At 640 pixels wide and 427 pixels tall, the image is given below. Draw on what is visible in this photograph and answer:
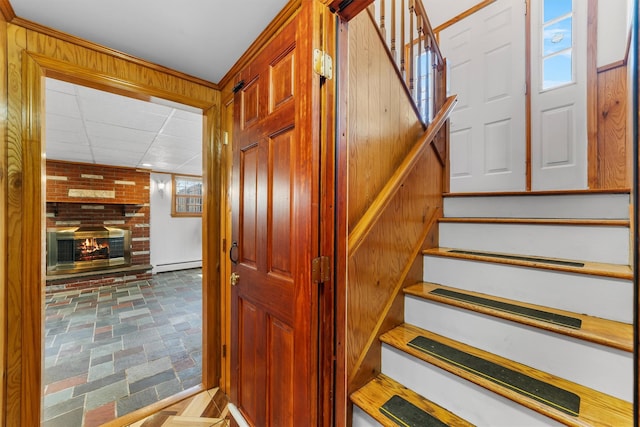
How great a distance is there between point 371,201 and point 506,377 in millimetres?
912

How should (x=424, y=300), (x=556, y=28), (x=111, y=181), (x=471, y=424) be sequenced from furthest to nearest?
(x=111, y=181), (x=556, y=28), (x=424, y=300), (x=471, y=424)

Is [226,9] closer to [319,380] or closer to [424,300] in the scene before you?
[319,380]

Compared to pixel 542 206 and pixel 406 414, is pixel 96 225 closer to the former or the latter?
pixel 406 414

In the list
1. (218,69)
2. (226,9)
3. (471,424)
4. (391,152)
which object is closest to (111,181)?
(218,69)

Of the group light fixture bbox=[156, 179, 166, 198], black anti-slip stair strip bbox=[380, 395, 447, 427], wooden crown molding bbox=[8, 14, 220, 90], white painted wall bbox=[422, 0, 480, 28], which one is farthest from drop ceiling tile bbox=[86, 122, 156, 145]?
black anti-slip stair strip bbox=[380, 395, 447, 427]

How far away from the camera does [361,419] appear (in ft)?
3.85

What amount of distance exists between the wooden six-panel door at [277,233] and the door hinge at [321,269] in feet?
0.08

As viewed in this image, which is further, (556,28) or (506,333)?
(556,28)

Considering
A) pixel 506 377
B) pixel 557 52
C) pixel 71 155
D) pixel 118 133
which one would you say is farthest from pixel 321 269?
pixel 71 155

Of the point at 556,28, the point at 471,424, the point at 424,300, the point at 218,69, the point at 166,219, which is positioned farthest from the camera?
the point at 166,219

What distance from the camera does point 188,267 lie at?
22.1 feet

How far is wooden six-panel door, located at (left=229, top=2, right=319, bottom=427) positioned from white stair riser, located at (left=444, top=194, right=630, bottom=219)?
1.46 m

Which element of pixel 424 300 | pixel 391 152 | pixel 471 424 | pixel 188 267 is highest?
pixel 391 152

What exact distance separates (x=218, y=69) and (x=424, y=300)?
1.95 meters
